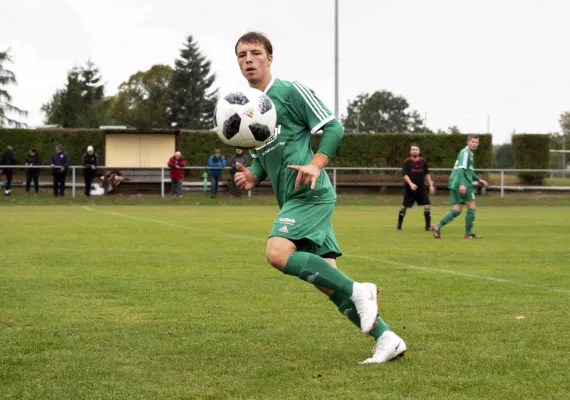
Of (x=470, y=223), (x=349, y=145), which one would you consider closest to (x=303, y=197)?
(x=470, y=223)

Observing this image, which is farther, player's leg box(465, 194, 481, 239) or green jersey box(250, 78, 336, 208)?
player's leg box(465, 194, 481, 239)

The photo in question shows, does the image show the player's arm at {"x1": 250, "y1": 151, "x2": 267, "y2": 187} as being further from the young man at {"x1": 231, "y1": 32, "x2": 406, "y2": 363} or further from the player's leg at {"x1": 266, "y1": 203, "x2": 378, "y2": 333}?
the player's leg at {"x1": 266, "y1": 203, "x2": 378, "y2": 333}

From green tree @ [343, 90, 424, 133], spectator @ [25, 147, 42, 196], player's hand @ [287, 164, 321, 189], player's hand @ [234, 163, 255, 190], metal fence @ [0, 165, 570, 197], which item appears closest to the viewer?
player's hand @ [287, 164, 321, 189]

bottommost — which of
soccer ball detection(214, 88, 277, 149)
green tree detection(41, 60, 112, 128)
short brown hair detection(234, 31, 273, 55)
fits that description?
soccer ball detection(214, 88, 277, 149)

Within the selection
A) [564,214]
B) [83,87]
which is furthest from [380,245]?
[83,87]

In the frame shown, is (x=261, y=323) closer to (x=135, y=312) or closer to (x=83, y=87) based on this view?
(x=135, y=312)

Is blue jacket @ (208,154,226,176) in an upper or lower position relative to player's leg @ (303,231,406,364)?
upper

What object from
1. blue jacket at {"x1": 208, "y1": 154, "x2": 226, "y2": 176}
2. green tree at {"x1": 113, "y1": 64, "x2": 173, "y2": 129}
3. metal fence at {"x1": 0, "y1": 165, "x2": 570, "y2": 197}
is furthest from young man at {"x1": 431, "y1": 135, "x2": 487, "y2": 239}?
green tree at {"x1": 113, "y1": 64, "x2": 173, "y2": 129}

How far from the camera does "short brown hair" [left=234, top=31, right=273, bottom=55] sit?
5.95 metres

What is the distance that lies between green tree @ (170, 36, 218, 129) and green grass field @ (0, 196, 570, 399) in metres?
77.0

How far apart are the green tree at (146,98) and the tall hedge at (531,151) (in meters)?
62.0

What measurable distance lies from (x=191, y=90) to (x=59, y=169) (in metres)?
60.0

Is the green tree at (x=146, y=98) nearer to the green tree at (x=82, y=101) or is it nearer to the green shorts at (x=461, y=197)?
the green tree at (x=82, y=101)

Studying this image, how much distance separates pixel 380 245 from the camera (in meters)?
15.9
